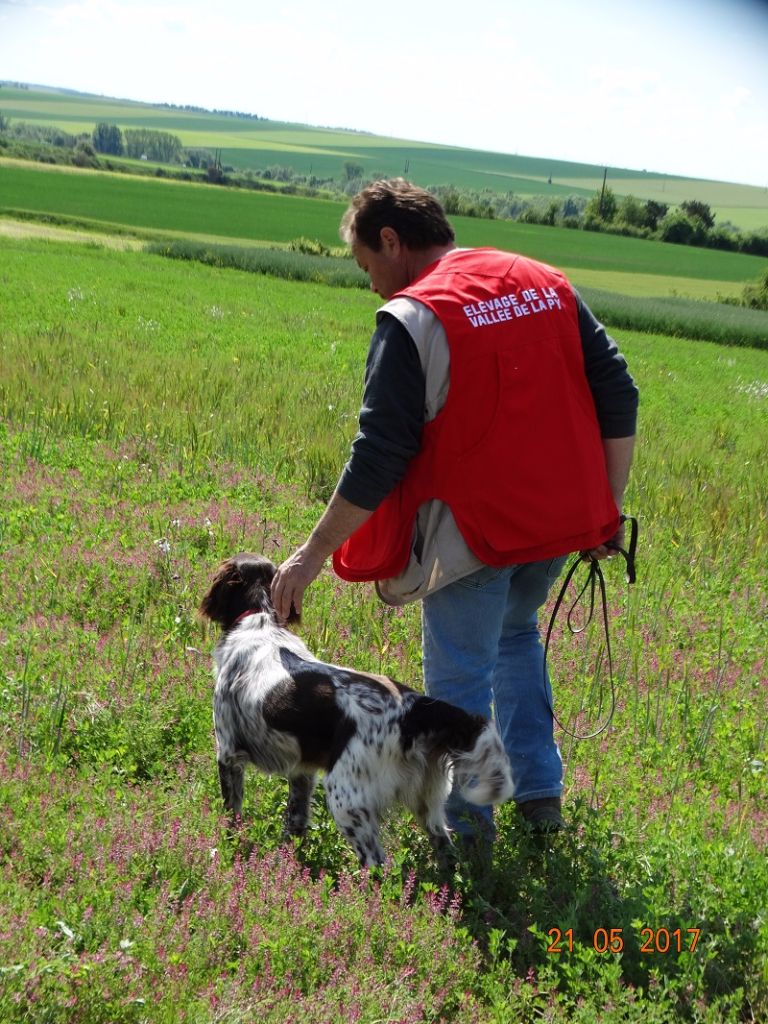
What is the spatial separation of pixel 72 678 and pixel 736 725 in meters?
3.61

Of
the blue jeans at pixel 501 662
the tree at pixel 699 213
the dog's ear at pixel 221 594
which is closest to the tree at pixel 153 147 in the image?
the tree at pixel 699 213

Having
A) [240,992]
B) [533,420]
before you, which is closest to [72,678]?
[240,992]

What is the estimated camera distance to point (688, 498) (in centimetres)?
962

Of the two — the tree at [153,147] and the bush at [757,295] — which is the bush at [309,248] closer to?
the bush at [757,295]

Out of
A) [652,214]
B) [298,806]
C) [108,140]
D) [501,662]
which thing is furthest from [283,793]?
[108,140]

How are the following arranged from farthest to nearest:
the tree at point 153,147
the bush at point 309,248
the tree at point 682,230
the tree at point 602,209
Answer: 1. the tree at point 153,147
2. the tree at point 602,209
3. the tree at point 682,230
4. the bush at point 309,248

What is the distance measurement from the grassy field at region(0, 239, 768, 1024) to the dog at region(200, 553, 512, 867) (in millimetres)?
224

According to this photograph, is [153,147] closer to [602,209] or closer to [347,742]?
[602,209]

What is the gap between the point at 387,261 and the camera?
3.90m

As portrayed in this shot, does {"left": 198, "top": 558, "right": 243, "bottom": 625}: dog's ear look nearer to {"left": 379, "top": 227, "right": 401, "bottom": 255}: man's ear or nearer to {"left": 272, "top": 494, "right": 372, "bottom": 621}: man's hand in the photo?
{"left": 272, "top": 494, "right": 372, "bottom": 621}: man's hand

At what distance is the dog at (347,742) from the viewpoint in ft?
12.7

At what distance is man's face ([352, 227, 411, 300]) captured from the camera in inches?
152

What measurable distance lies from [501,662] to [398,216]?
2.01 meters
